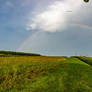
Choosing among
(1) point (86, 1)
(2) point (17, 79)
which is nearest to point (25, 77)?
(2) point (17, 79)

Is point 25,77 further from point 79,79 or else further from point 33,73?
point 79,79

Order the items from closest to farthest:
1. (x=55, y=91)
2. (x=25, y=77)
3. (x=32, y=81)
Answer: (x=55, y=91) < (x=32, y=81) < (x=25, y=77)

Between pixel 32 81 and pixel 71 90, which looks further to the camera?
pixel 32 81

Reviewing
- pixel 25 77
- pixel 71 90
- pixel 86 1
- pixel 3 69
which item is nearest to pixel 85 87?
pixel 71 90

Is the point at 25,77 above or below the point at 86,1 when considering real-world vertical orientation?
below

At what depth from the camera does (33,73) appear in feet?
76.2

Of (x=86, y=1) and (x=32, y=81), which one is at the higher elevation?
(x=86, y=1)

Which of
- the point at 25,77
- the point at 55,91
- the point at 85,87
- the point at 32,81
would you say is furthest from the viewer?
the point at 25,77

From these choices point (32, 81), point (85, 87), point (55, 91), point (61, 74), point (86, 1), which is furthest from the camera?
point (86, 1)

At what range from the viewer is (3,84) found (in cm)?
1900

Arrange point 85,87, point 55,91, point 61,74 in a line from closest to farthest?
point 55,91, point 85,87, point 61,74

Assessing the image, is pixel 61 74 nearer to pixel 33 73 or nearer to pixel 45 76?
pixel 45 76

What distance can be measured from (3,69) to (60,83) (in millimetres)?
9474

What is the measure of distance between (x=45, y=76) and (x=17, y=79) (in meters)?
3.78
